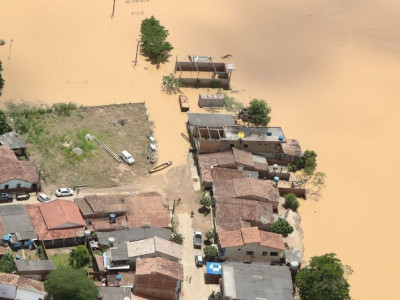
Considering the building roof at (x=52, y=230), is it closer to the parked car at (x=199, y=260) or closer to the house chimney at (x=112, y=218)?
the house chimney at (x=112, y=218)

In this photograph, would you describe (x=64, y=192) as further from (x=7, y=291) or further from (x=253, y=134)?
(x=253, y=134)

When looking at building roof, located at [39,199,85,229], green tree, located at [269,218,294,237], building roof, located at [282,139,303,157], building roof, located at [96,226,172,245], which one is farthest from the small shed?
building roof, located at [39,199,85,229]

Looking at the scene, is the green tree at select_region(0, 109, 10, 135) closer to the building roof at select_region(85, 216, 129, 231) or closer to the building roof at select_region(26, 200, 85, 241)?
the building roof at select_region(26, 200, 85, 241)

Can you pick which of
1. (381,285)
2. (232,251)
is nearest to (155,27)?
(232,251)

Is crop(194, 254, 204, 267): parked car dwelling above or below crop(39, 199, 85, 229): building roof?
below

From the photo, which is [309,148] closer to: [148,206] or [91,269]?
[148,206]

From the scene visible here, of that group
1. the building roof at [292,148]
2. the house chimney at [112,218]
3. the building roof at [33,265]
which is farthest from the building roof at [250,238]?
the building roof at [33,265]
